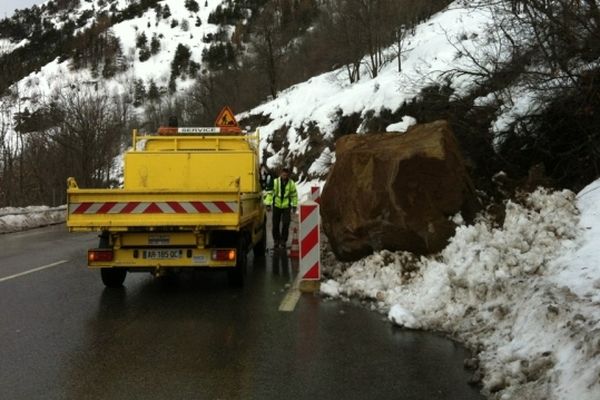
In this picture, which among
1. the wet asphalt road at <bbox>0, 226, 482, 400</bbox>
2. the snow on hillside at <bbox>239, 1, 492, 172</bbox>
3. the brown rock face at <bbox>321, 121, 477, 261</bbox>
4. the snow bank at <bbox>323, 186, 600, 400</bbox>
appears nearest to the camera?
the snow bank at <bbox>323, 186, 600, 400</bbox>

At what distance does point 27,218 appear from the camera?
71.9 ft

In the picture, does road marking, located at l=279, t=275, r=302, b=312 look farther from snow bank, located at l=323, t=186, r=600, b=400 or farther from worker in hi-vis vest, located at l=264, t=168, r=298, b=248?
worker in hi-vis vest, located at l=264, t=168, r=298, b=248

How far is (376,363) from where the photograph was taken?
5262mm

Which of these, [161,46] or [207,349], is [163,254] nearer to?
[207,349]

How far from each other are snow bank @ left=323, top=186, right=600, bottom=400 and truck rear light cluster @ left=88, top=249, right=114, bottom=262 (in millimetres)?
3047

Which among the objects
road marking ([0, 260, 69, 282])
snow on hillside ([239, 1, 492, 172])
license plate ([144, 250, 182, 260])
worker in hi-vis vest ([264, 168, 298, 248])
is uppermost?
snow on hillside ([239, 1, 492, 172])

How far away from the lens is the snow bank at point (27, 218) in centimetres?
2025

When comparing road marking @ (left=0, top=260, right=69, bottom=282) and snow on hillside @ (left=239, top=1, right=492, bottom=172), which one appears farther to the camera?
snow on hillside @ (left=239, top=1, right=492, bottom=172)

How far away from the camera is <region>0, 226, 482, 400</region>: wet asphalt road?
4672 mm

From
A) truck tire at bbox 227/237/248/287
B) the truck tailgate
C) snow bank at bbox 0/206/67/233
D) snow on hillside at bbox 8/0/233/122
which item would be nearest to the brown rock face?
truck tire at bbox 227/237/248/287

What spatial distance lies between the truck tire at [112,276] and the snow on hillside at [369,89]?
14.4 meters

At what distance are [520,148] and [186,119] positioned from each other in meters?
61.6

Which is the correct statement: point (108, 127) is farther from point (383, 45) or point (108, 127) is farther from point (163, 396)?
point (163, 396)

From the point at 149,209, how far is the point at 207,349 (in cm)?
286
